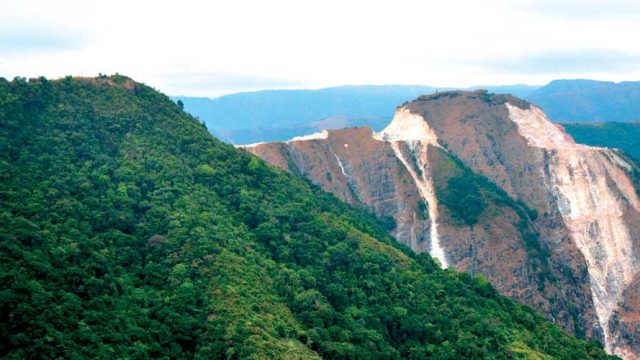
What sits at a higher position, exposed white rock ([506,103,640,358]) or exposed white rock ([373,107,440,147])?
exposed white rock ([373,107,440,147])

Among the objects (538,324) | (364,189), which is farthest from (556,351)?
(364,189)

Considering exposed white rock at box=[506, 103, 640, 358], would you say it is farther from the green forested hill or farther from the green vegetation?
the green forested hill

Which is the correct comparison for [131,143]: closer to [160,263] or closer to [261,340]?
[160,263]

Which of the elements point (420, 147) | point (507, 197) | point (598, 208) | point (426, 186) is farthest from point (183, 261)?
point (598, 208)

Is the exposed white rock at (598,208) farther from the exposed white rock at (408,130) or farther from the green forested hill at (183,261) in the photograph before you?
the green forested hill at (183,261)

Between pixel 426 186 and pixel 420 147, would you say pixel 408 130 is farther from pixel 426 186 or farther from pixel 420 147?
pixel 426 186

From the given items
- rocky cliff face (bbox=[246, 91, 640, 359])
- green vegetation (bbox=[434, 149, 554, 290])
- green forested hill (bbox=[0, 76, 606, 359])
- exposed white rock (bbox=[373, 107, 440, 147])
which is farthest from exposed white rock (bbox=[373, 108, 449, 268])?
green forested hill (bbox=[0, 76, 606, 359])
